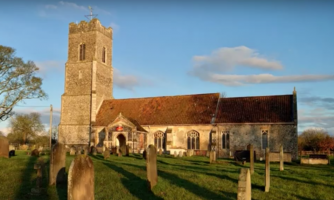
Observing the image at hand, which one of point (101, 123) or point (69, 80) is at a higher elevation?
point (69, 80)

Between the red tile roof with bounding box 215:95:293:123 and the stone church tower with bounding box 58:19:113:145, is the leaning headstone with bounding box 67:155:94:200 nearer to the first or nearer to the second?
the red tile roof with bounding box 215:95:293:123

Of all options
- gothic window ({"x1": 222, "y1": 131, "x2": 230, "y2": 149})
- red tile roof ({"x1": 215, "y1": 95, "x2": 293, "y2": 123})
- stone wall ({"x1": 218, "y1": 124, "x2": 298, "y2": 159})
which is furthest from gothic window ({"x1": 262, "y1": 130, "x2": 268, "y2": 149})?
gothic window ({"x1": 222, "y1": 131, "x2": 230, "y2": 149})

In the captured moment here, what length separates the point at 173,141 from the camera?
34.8 meters

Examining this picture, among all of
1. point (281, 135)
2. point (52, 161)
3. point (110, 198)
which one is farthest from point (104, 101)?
point (110, 198)

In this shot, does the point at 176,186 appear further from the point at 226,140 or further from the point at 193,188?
the point at 226,140

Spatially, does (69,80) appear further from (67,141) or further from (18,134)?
(18,134)

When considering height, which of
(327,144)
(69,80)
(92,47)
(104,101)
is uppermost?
(92,47)

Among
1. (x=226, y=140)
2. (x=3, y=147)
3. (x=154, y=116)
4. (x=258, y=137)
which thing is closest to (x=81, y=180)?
(x=3, y=147)

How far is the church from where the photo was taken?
3162 centimetres

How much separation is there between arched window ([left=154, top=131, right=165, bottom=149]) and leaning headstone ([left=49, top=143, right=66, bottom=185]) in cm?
2261

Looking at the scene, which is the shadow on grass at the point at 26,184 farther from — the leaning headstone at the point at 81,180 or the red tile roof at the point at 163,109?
the red tile roof at the point at 163,109

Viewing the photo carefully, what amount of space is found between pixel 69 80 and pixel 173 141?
16.4 m

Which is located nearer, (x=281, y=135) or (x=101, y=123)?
(x=281, y=135)

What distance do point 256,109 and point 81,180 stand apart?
28423 millimetres
